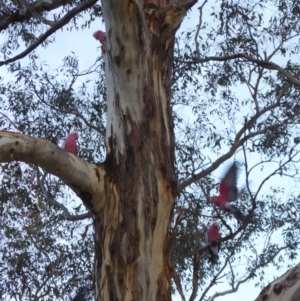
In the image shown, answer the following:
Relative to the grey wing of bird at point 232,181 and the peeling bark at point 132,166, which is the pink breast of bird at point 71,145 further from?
the grey wing of bird at point 232,181

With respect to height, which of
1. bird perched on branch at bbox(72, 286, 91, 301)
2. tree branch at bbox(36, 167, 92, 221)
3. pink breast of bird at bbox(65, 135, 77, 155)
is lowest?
pink breast of bird at bbox(65, 135, 77, 155)

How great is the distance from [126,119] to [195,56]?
2.96 metres

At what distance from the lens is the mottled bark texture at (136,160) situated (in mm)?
2934

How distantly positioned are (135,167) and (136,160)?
1.5 inches

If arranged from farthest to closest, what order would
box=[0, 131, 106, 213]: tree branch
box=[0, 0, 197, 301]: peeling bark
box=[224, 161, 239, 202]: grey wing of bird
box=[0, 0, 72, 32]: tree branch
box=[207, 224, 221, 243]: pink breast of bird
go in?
box=[0, 0, 72, 32]: tree branch
box=[207, 224, 221, 243]: pink breast of bird
box=[224, 161, 239, 202]: grey wing of bird
box=[0, 0, 197, 301]: peeling bark
box=[0, 131, 106, 213]: tree branch

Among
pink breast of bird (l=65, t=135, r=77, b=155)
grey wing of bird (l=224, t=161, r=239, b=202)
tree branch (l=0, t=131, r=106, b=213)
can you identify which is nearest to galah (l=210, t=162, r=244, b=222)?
grey wing of bird (l=224, t=161, r=239, b=202)

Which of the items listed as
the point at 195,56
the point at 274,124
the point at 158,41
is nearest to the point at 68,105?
the point at 195,56

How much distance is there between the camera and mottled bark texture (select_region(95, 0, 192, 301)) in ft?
9.62

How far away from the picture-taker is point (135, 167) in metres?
3.06

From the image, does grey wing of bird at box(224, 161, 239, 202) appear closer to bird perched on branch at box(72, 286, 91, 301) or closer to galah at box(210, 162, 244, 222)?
galah at box(210, 162, 244, 222)

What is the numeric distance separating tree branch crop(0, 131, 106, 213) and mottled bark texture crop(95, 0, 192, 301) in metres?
0.07

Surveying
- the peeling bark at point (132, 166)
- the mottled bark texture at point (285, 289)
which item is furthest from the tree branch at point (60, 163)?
the mottled bark texture at point (285, 289)

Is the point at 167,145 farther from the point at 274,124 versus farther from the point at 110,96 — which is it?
the point at 274,124

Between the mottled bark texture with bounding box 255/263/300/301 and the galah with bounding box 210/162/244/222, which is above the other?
the galah with bounding box 210/162/244/222
